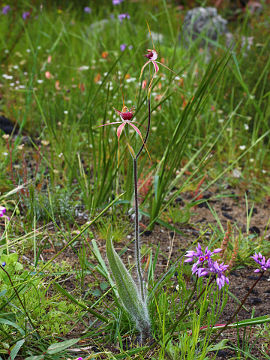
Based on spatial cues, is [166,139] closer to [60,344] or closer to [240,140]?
[240,140]

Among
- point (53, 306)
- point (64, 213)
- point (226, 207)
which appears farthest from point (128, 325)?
point (226, 207)

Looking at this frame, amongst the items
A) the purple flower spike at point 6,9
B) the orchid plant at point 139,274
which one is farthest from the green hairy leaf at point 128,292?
the purple flower spike at point 6,9

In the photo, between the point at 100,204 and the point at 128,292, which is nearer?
the point at 128,292

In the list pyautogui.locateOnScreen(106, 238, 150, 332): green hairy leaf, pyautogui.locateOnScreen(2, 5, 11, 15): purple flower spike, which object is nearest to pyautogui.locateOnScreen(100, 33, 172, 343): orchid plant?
pyautogui.locateOnScreen(106, 238, 150, 332): green hairy leaf

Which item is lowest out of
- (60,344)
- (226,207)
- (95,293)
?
(226,207)

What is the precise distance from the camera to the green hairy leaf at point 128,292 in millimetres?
1434

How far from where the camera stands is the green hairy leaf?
1434 mm

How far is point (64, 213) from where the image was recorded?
91.3 inches

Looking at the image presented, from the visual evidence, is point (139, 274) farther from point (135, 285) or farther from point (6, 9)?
point (6, 9)

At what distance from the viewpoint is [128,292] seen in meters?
1.47

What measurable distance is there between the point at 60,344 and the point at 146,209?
117cm

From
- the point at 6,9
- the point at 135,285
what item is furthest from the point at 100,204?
the point at 6,9

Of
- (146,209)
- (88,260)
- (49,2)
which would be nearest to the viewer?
(88,260)

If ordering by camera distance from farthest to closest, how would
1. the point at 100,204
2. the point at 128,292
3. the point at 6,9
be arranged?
1. the point at 6,9
2. the point at 100,204
3. the point at 128,292
